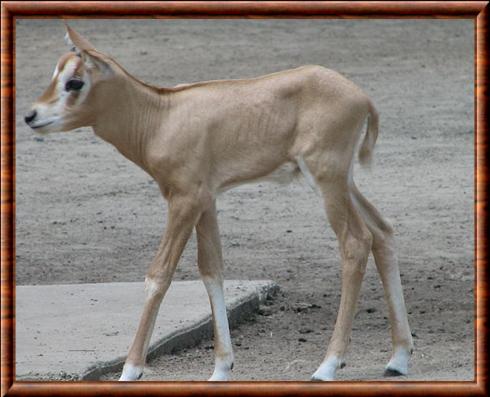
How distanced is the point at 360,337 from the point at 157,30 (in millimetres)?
11564

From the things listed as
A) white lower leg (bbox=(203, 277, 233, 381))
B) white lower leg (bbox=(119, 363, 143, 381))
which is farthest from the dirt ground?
white lower leg (bbox=(119, 363, 143, 381))

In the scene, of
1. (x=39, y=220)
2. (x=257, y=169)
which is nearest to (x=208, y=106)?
(x=257, y=169)

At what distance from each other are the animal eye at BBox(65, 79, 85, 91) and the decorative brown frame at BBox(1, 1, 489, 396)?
0.53 m

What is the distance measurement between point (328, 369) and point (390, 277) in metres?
0.76

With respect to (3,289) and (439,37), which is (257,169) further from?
(439,37)

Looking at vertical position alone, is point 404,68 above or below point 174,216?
below

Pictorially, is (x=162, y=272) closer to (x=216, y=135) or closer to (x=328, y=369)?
(x=216, y=135)

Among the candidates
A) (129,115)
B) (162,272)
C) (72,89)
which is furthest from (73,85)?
(162,272)

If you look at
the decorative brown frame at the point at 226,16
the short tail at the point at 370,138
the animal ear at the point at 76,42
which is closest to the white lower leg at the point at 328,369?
the decorative brown frame at the point at 226,16

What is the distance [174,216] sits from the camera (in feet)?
21.8

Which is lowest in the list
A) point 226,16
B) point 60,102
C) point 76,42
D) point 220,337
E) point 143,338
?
point 220,337

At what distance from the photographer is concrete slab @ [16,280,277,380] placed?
7039 millimetres

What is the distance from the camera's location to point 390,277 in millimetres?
7164

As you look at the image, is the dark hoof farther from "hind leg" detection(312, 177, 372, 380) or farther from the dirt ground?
"hind leg" detection(312, 177, 372, 380)
